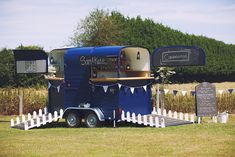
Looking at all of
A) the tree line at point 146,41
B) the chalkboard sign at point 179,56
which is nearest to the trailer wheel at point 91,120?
the chalkboard sign at point 179,56

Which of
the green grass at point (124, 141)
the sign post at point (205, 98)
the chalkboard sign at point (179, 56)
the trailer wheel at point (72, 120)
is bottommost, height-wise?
the green grass at point (124, 141)

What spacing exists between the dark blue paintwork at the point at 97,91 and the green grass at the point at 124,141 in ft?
4.46

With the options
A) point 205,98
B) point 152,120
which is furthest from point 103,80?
point 205,98

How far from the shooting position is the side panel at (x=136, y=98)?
20.0 meters

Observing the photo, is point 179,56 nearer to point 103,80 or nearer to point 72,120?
point 103,80

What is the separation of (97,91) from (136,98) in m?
1.55

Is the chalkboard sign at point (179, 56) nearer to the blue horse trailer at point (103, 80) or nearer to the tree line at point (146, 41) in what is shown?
the blue horse trailer at point (103, 80)

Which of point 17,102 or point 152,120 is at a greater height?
point 17,102

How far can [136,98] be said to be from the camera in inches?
812

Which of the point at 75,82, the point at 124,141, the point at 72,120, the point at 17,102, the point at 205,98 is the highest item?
the point at 75,82

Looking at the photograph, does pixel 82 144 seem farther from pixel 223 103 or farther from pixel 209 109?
pixel 223 103

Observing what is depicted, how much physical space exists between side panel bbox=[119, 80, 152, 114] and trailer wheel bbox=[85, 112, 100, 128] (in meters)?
1.14

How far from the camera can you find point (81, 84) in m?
20.7

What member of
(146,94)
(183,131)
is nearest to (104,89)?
(146,94)
